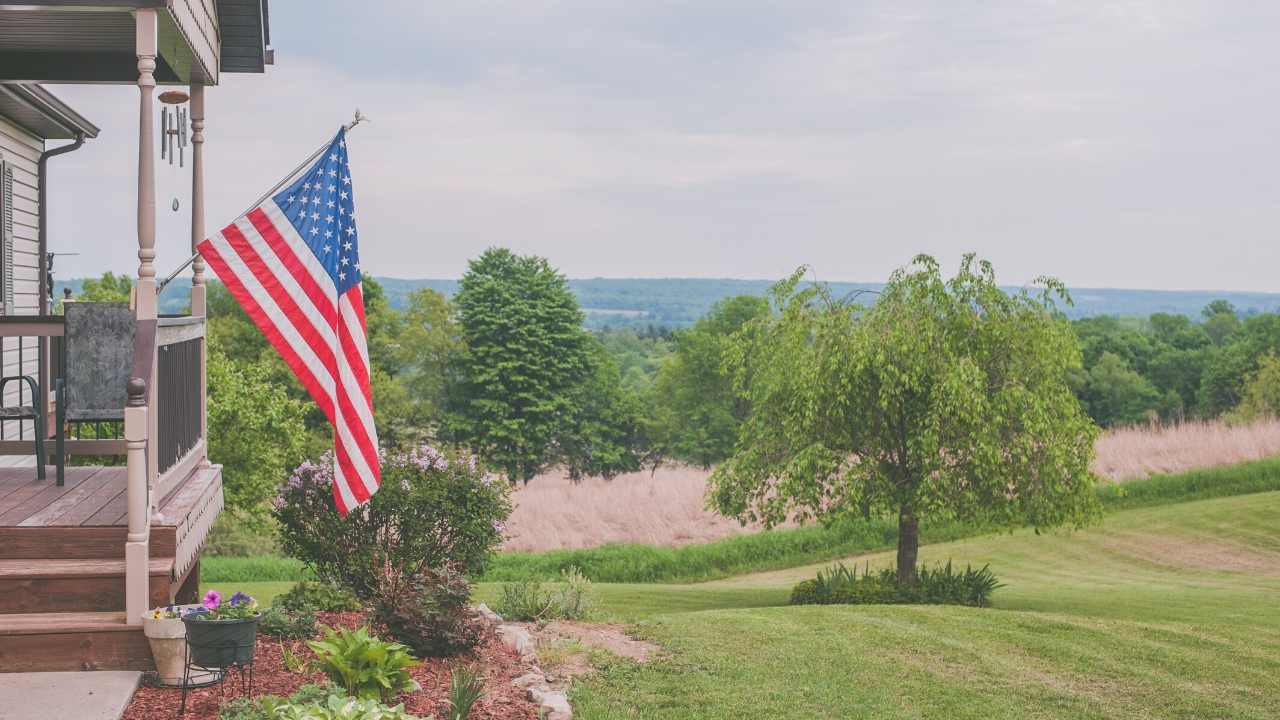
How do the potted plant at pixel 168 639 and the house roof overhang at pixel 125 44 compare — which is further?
the house roof overhang at pixel 125 44

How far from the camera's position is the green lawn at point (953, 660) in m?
8.05

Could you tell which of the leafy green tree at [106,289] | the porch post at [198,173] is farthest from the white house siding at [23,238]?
the leafy green tree at [106,289]

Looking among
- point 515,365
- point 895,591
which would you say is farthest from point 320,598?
point 515,365

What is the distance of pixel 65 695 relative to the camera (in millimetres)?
5723

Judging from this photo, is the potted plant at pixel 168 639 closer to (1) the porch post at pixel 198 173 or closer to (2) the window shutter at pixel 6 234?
(1) the porch post at pixel 198 173

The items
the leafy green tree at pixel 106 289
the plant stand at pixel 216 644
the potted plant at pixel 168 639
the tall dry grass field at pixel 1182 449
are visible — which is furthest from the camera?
the leafy green tree at pixel 106 289

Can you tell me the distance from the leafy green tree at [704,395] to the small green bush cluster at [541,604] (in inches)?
1672

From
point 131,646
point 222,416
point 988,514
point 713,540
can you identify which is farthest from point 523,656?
point 222,416

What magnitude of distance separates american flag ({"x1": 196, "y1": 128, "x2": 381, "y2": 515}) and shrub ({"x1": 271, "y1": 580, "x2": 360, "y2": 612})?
57.4 inches

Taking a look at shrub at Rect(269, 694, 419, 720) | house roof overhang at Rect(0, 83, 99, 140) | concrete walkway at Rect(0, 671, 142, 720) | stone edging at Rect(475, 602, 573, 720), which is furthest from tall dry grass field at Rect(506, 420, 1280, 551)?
shrub at Rect(269, 694, 419, 720)

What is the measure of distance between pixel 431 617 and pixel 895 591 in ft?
31.0

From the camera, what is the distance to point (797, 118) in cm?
11344

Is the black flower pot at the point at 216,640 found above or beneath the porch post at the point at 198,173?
beneath

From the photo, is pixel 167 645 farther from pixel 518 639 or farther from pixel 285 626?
pixel 518 639
